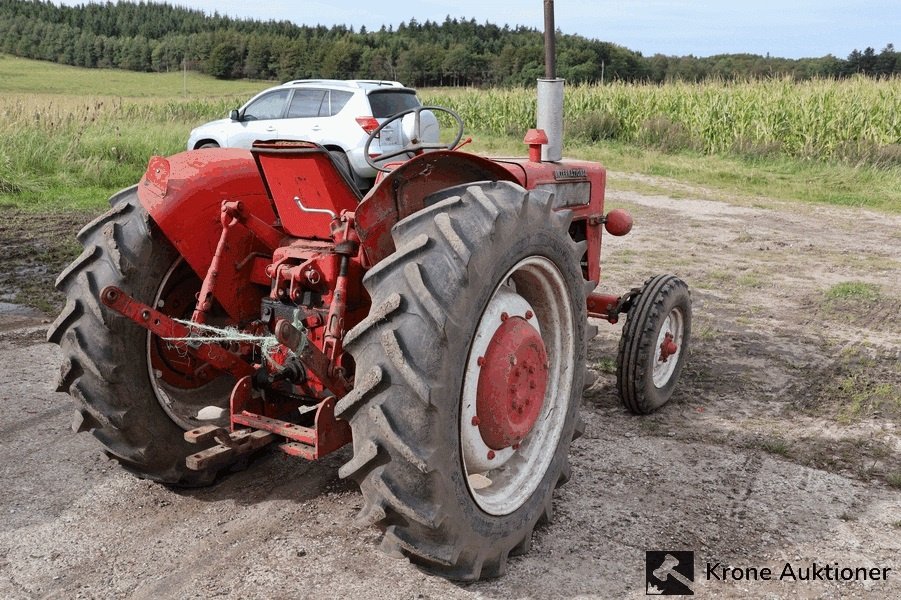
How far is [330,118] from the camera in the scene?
1314 cm

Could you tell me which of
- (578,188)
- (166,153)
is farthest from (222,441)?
(166,153)

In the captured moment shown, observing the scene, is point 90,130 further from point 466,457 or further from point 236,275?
point 466,457

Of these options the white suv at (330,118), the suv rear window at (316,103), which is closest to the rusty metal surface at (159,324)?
the white suv at (330,118)

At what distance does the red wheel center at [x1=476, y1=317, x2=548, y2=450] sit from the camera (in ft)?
9.07

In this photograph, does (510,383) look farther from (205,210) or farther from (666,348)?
(666,348)

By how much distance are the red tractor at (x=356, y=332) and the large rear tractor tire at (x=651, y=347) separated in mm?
1091

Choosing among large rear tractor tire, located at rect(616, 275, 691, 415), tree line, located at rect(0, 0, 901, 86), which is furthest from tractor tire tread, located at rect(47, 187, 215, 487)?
tree line, located at rect(0, 0, 901, 86)

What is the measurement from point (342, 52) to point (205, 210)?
4952cm

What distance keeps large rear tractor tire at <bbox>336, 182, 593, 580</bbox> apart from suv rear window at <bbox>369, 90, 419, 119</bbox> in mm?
10420

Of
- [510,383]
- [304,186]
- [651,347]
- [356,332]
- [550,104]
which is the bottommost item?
[651,347]

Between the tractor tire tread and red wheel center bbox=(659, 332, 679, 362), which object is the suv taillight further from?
the tractor tire tread

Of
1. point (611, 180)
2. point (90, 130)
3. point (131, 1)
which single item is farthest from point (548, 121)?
point (131, 1)

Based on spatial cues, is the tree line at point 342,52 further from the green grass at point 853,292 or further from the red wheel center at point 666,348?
the red wheel center at point 666,348

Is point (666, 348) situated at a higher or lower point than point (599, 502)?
higher
